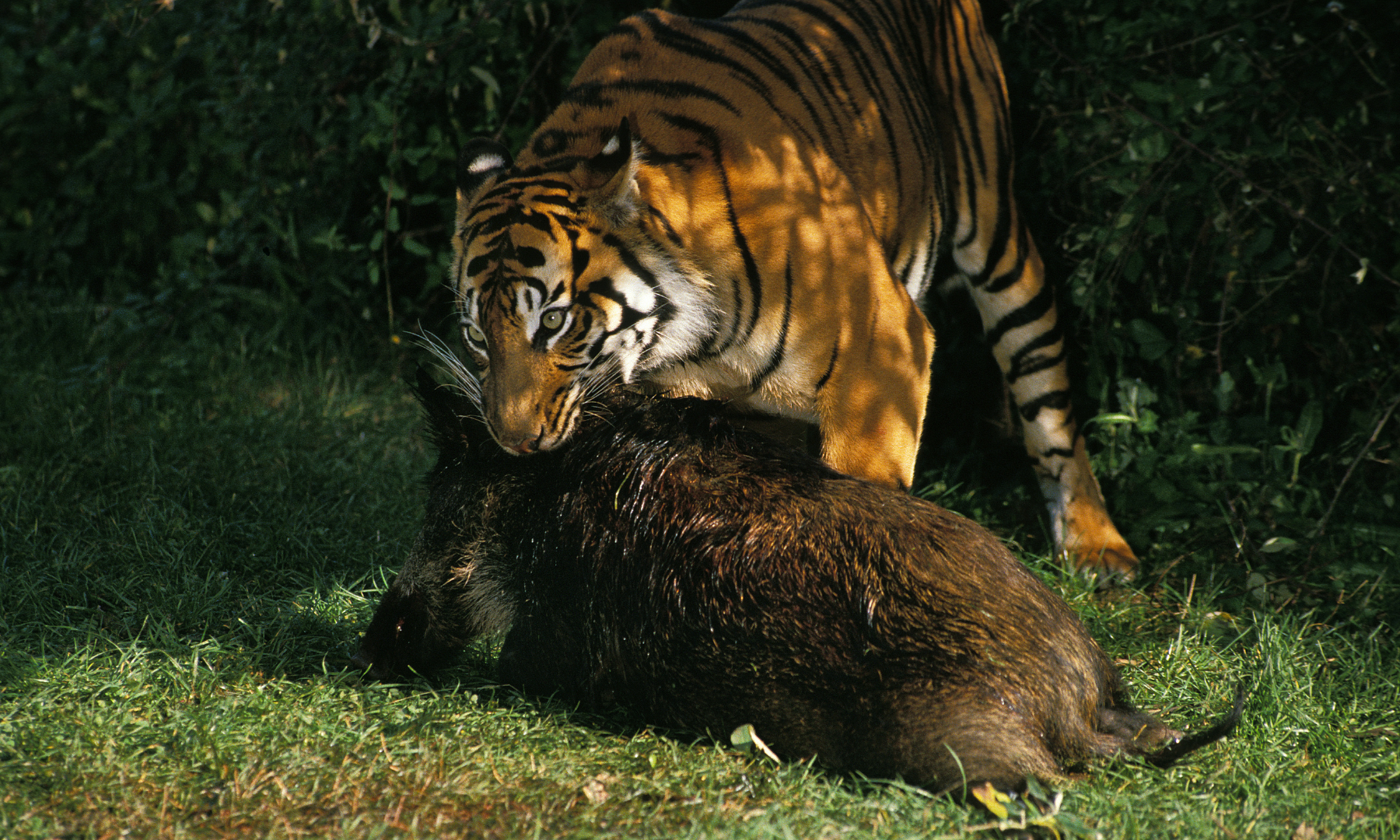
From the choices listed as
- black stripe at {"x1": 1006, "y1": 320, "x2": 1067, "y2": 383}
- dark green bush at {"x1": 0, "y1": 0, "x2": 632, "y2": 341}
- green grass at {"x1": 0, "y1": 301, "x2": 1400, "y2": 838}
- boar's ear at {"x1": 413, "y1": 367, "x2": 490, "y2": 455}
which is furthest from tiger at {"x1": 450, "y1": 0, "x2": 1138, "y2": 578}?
dark green bush at {"x1": 0, "y1": 0, "x2": 632, "y2": 341}

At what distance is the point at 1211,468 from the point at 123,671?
3.50m

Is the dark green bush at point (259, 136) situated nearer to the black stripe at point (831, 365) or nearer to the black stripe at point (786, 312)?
the black stripe at point (786, 312)

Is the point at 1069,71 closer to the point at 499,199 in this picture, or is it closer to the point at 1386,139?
the point at 1386,139

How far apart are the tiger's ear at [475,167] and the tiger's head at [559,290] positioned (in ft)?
0.47

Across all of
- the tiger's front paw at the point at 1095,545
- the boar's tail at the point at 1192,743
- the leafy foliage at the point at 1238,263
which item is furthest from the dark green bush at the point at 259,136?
the boar's tail at the point at 1192,743

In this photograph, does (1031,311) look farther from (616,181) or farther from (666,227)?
(616,181)

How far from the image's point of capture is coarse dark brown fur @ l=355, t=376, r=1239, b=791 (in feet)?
8.95

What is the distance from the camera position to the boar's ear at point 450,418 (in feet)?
11.5

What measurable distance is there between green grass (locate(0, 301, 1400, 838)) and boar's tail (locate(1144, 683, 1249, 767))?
6 centimetres

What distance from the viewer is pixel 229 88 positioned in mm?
6305

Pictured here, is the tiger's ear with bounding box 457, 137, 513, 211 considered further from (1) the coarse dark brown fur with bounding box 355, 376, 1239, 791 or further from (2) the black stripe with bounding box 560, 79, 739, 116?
(1) the coarse dark brown fur with bounding box 355, 376, 1239, 791

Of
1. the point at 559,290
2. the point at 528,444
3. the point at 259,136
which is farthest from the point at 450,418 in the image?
the point at 259,136

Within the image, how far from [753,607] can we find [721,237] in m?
1.08

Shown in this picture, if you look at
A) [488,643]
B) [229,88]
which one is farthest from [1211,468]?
[229,88]
